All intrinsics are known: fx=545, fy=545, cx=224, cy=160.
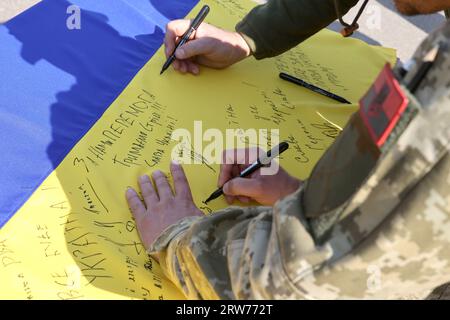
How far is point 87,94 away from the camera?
1.04 m

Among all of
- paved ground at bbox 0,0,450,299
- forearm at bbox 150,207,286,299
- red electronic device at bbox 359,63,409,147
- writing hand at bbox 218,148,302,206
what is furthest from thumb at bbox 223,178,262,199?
paved ground at bbox 0,0,450,299

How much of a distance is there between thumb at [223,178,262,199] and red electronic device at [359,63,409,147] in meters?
0.39

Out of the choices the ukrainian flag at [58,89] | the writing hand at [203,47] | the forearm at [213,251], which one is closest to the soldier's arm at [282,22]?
the writing hand at [203,47]

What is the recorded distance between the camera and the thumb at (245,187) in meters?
0.89

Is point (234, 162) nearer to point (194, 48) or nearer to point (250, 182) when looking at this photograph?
point (250, 182)

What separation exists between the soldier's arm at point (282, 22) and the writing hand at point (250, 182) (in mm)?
353

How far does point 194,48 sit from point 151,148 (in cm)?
27

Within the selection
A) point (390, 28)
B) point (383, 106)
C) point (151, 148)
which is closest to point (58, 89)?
point (151, 148)

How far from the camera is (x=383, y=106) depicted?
1.64ft

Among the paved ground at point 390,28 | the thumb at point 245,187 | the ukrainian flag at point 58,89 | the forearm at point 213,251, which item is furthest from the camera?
the paved ground at point 390,28

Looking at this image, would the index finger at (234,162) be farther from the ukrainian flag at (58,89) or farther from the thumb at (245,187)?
the ukrainian flag at (58,89)

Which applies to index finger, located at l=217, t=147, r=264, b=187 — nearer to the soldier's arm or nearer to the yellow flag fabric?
the yellow flag fabric
